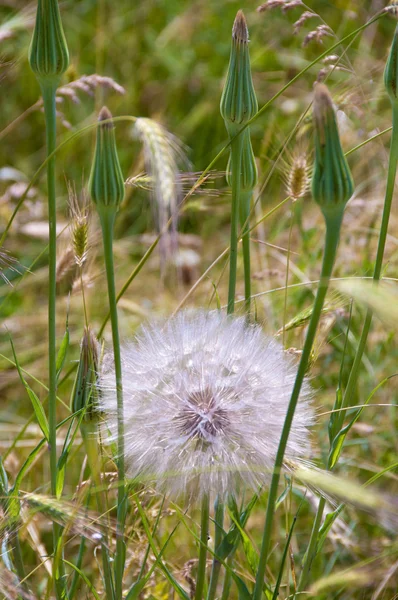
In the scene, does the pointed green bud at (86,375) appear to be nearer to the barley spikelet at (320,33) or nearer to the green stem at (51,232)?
the green stem at (51,232)

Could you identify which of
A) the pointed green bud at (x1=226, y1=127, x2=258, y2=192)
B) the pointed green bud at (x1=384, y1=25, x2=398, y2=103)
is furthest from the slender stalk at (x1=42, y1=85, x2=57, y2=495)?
the pointed green bud at (x1=384, y1=25, x2=398, y2=103)

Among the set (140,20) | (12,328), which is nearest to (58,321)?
(12,328)

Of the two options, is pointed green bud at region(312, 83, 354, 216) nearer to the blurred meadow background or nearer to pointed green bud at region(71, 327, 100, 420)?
the blurred meadow background

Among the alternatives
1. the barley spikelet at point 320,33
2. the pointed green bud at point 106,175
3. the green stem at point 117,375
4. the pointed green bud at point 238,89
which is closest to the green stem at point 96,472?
the green stem at point 117,375

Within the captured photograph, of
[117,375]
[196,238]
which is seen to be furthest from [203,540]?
[196,238]

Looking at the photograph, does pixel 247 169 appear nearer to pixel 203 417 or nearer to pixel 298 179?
pixel 298 179
